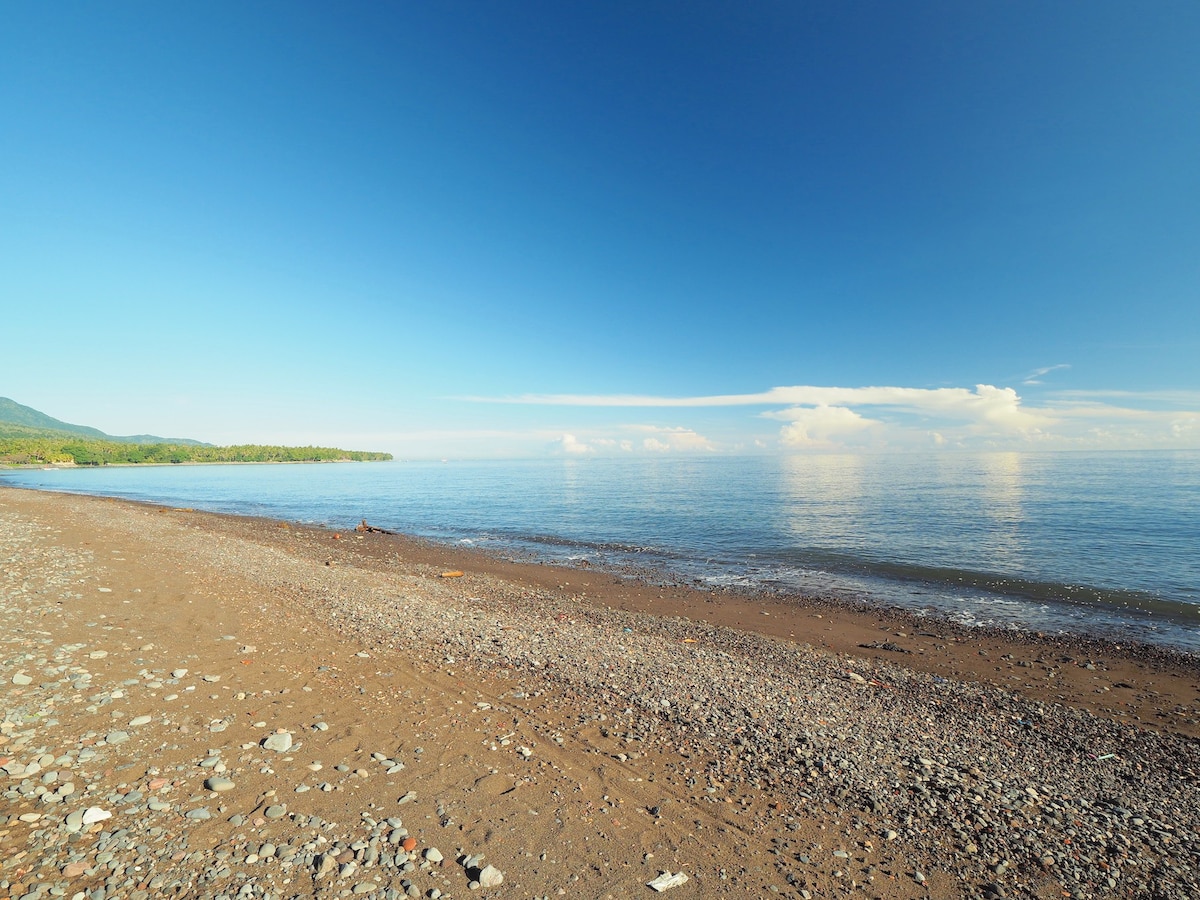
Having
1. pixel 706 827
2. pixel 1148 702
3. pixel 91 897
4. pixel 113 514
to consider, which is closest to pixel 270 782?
pixel 91 897

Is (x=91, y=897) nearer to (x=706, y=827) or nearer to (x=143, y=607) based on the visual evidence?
(x=706, y=827)

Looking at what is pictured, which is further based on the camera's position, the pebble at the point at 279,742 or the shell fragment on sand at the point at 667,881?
the pebble at the point at 279,742

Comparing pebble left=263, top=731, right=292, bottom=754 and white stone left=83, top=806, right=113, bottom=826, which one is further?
pebble left=263, top=731, right=292, bottom=754

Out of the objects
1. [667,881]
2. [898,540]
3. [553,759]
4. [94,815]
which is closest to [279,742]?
[94,815]

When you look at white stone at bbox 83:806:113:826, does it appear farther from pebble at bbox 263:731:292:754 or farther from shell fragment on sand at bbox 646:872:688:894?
shell fragment on sand at bbox 646:872:688:894

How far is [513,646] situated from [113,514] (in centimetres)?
4548

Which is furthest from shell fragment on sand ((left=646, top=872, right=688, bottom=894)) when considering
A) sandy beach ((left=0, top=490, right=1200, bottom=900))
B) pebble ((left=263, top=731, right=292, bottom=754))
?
pebble ((left=263, top=731, right=292, bottom=754))

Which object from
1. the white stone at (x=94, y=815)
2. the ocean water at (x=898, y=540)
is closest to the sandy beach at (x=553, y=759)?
the white stone at (x=94, y=815)

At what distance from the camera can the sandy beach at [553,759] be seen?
5.46m

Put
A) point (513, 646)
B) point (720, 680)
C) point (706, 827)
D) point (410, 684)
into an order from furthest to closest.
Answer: point (513, 646)
point (720, 680)
point (410, 684)
point (706, 827)

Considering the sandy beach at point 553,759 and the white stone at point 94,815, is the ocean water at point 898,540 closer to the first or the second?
the sandy beach at point 553,759

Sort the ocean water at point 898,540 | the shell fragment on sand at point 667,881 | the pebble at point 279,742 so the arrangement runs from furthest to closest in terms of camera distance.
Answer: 1. the ocean water at point 898,540
2. the pebble at point 279,742
3. the shell fragment on sand at point 667,881

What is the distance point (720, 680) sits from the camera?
11.3 meters

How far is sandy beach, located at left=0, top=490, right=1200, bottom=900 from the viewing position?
17.9 ft
